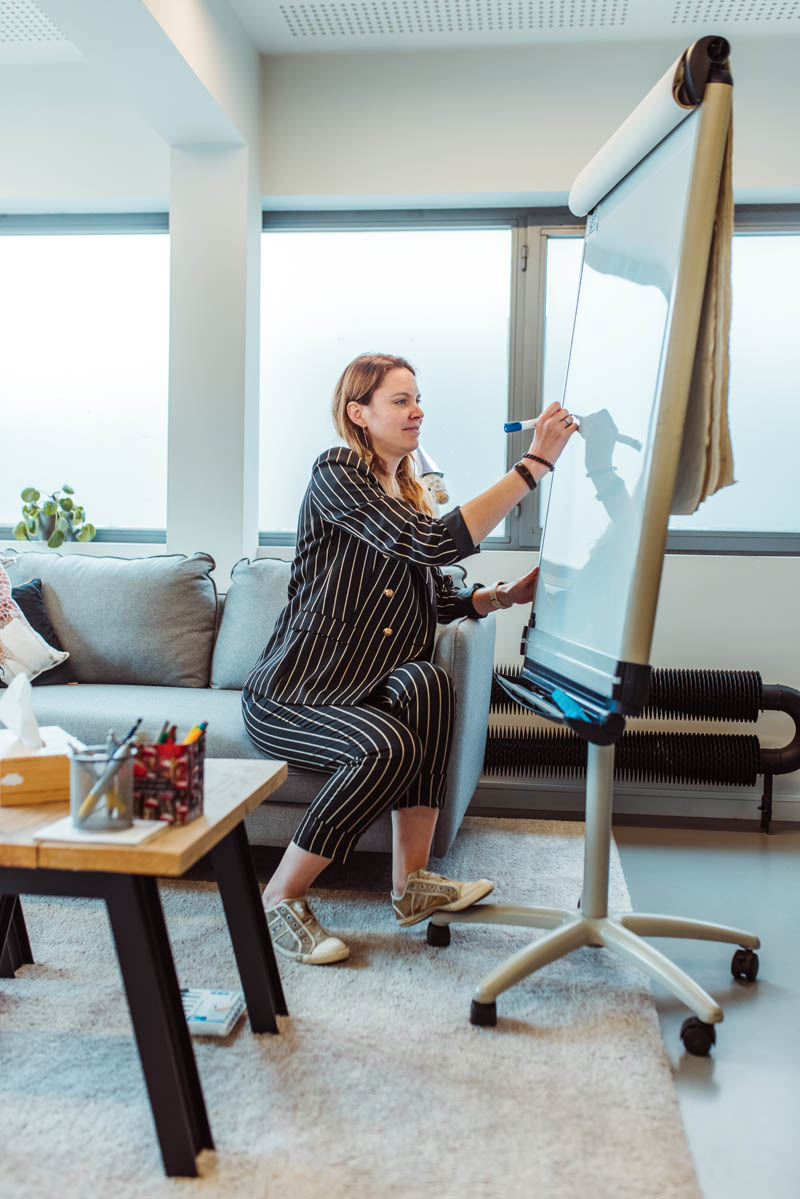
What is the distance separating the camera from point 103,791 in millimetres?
1255

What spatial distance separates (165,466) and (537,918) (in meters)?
2.32

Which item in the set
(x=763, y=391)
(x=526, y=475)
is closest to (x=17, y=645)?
(x=526, y=475)

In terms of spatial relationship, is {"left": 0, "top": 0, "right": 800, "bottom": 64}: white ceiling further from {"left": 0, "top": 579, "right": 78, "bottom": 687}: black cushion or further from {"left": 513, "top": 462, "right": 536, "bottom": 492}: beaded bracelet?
{"left": 513, "top": 462, "right": 536, "bottom": 492}: beaded bracelet

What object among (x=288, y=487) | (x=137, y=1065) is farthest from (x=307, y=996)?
(x=288, y=487)

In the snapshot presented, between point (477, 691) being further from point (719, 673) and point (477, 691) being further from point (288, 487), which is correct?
point (288, 487)

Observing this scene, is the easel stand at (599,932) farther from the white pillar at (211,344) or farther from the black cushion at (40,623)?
the white pillar at (211,344)

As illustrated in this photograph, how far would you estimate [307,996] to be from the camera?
1.73 meters

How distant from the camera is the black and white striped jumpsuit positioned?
1.94m

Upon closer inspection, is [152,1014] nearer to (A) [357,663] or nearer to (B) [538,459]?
(A) [357,663]

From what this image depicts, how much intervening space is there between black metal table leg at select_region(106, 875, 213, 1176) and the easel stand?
0.58m

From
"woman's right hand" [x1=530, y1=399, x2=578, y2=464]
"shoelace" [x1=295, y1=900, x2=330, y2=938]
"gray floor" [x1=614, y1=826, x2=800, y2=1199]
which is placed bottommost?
"gray floor" [x1=614, y1=826, x2=800, y2=1199]

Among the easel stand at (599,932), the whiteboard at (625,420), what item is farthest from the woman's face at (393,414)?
the easel stand at (599,932)

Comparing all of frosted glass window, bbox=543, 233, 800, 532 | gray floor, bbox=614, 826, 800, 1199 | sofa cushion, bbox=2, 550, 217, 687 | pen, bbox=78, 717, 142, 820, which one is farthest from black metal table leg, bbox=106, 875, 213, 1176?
frosted glass window, bbox=543, 233, 800, 532

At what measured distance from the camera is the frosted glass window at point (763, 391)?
3.21 m
